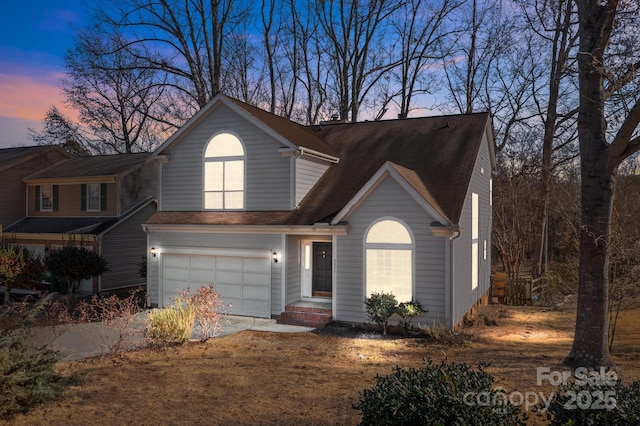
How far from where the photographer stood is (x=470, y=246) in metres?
15.3

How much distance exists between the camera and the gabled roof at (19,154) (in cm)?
2472

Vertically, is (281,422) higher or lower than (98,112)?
lower

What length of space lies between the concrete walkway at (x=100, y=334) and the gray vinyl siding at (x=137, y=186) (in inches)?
369

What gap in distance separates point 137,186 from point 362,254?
15028 millimetres

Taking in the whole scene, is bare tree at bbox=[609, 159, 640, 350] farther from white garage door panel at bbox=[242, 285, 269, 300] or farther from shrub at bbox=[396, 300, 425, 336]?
white garage door panel at bbox=[242, 285, 269, 300]

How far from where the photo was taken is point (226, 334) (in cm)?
1285

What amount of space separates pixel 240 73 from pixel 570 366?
28.0 m

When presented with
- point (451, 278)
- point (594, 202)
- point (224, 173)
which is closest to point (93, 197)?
point (224, 173)

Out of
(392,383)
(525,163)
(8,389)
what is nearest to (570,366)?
(392,383)

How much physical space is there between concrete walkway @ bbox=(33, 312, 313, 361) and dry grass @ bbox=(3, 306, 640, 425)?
0.81m

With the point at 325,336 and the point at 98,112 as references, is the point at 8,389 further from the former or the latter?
the point at 98,112

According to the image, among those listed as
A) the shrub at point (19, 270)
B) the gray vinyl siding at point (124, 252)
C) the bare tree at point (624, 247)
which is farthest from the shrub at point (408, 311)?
the shrub at point (19, 270)

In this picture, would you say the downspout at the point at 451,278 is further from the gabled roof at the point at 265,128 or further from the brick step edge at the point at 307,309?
the gabled roof at the point at 265,128

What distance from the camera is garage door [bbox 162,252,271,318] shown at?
15055 millimetres
